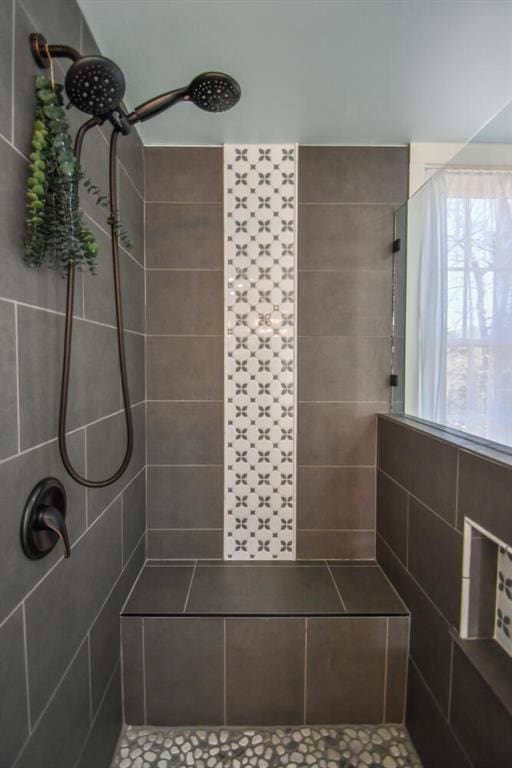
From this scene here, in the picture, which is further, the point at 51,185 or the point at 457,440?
the point at 457,440

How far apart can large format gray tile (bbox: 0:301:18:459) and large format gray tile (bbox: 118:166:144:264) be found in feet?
2.53

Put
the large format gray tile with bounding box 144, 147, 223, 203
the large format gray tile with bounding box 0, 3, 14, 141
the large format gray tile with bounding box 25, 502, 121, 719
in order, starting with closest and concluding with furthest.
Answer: the large format gray tile with bounding box 0, 3, 14, 141, the large format gray tile with bounding box 25, 502, 121, 719, the large format gray tile with bounding box 144, 147, 223, 203

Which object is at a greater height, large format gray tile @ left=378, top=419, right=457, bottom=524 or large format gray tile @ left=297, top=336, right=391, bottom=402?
large format gray tile @ left=297, top=336, right=391, bottom=402

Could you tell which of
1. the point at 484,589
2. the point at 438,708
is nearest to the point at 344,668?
the point at 438,708

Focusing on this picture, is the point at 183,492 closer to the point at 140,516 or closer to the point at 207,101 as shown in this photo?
the point at 140,516

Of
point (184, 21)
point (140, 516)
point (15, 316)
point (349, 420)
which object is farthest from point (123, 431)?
point (184, 21)

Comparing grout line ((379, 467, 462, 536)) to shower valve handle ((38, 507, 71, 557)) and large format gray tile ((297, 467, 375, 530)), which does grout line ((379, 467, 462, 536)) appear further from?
shower valve handle ((38, 507, 71, 557))

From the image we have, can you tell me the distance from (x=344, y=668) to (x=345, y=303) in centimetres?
143

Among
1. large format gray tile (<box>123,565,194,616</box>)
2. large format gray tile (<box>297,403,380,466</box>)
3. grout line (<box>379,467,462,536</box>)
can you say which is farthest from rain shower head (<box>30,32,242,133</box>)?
large format gray tile (<box>123,565,194,616</box>)

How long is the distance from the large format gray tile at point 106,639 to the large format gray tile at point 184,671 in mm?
111

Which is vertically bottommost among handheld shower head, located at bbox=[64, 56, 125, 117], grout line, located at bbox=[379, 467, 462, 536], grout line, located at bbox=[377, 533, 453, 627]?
grout line, located at bbox=[377, 533, 453, 627]

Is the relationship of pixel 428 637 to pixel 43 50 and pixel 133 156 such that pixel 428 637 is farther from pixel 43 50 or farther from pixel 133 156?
pixel 133 156

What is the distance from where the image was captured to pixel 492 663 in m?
0.91

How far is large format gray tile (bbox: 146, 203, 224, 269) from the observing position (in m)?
1.58
